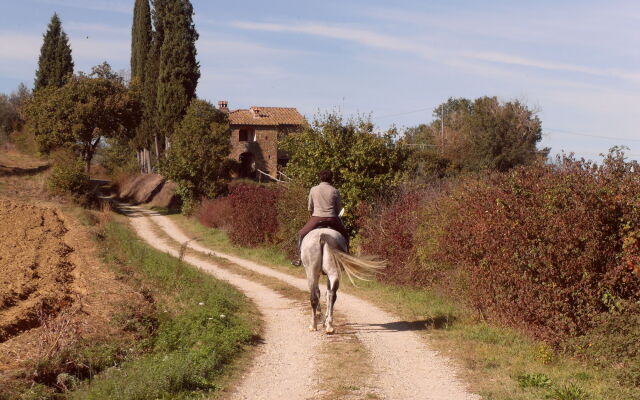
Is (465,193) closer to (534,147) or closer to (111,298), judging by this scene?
(111,298)

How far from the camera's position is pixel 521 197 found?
12.2 metres

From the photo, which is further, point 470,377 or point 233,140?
point 233,140

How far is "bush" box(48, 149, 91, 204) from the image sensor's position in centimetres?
4334

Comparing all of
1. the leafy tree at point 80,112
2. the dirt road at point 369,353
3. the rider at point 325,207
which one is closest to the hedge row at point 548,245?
the dirt road at point 369,353

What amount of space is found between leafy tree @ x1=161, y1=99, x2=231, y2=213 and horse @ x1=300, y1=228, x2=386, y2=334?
3249 cm

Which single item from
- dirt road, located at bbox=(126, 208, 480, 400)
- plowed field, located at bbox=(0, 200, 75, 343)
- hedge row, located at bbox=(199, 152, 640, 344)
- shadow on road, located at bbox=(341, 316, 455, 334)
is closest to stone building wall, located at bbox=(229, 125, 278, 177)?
plowed field, located at bbox=(0, 200, 75, 343)

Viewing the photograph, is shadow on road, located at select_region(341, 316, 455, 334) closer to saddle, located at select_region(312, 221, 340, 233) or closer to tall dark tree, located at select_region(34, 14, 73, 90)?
saddle, located at select_region(312, 221, 340, 233)

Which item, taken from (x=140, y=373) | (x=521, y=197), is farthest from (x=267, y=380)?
(x=521, y=197)

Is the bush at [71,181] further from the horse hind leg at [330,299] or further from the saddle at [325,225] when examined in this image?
the horse hind leg at [330,299]

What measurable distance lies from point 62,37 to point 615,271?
65361 millimetres

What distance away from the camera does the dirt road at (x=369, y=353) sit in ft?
30.0

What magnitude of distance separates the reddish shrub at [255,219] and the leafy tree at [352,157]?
6253mm

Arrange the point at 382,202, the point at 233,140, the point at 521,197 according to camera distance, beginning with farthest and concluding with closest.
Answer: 1. the point at 233,140
2. the point at 382,202
3. the point at 521,197

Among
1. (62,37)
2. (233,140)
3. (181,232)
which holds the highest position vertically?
(62,37)
